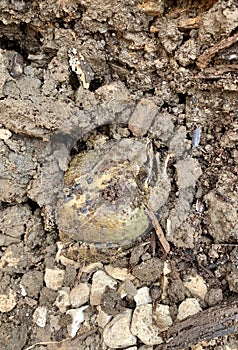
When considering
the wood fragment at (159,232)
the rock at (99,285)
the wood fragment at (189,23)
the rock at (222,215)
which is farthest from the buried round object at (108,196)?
the wood fragment at (189,23)

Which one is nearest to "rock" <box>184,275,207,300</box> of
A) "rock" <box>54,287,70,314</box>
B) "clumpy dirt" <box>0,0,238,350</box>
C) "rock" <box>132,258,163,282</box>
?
"clumpy dirt" <box>0,0,238,350</box>

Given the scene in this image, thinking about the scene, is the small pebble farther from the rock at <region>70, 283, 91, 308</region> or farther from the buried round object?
the rock at <region>70, 283, 91, 308</region>

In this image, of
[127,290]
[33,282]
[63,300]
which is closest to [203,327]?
[127,290]

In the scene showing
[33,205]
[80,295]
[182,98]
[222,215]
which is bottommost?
[80,295]

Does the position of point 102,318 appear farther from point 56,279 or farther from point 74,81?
point 74,81

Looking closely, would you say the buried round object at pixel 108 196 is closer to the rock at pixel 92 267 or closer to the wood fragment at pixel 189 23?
the rock at pixel 92 267

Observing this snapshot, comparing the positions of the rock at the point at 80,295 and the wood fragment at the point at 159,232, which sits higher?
the wood fragment at the point at 159,232

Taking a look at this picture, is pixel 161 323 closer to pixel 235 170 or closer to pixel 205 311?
pixel 205 311
